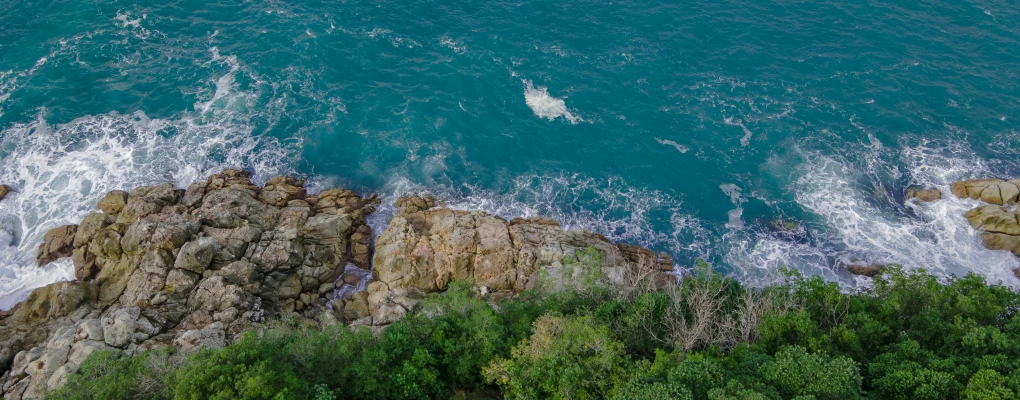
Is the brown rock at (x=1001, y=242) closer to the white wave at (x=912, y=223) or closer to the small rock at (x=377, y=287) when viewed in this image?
the white wave at (x=912, y=223)

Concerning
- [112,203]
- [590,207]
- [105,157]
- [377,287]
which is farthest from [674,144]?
[105,157]

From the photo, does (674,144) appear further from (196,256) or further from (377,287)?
(196,256)

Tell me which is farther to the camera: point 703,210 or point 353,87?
point 353,87

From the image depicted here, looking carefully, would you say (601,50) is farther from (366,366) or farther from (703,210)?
(366,366)

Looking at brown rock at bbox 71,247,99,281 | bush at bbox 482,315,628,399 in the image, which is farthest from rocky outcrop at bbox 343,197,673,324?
brown rock at bbox 71,247,99,281

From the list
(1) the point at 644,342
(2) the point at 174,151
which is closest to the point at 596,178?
(1) the point at 644,342

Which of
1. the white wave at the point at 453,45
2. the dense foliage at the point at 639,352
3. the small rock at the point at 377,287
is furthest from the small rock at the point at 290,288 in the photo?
the white wave at the point at 453,45

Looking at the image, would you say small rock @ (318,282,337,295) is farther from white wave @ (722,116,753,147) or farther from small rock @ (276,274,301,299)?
white wave @ (722,116,753,147)
